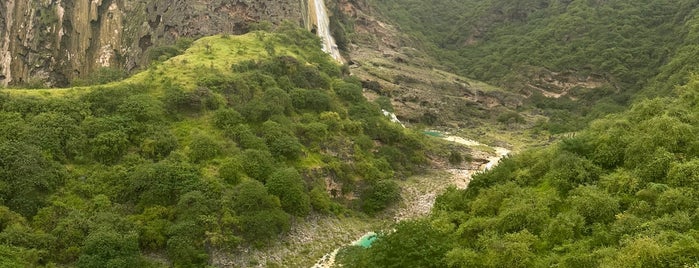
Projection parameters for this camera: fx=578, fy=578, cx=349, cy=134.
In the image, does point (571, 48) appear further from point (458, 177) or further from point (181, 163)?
point (181, 163)

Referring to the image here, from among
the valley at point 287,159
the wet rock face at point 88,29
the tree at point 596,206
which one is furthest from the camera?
the wet rock face at point 88,29

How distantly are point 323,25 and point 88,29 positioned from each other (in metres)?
→ 42.0

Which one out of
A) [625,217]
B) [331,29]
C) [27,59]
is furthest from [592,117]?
[27,59]

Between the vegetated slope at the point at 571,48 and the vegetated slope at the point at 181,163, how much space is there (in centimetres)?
4722

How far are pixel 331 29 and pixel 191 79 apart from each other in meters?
64.4

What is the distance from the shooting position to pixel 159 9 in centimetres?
8912

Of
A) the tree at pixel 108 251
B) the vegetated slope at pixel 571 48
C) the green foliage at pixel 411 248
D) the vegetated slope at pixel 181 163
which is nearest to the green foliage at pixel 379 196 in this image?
the vegetated slope at pixel 181 163

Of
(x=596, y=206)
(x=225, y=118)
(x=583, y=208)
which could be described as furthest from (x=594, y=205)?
(x=225, y=118)

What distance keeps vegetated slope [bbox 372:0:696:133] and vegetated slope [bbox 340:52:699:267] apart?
57.0 metres

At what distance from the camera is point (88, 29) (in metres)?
95.6

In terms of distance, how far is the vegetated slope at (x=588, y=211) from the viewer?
23.0 meters

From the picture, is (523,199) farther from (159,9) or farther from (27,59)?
(27,59)

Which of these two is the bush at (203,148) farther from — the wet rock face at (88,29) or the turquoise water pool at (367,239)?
the wet rock face at (88,29)

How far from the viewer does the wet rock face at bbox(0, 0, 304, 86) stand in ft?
289
